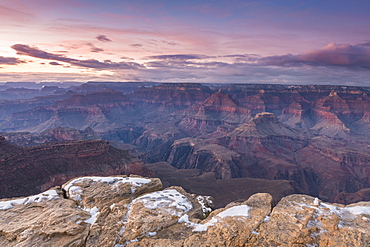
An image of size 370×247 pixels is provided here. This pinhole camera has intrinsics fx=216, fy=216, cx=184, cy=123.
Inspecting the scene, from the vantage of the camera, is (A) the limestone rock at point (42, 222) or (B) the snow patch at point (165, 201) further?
(B) the snow patch at point (165, 201)

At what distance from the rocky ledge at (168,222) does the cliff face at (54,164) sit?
5316cm

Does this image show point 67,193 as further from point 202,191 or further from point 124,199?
point 202,191

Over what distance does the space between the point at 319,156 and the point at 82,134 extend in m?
173

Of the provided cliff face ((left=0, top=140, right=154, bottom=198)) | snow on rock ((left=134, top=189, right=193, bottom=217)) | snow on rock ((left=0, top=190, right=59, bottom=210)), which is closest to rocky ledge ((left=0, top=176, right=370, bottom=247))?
snow on rock ((left=0, top=190, right=59, bottom=210))

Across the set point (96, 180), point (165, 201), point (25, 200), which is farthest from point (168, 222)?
point (25, 200)

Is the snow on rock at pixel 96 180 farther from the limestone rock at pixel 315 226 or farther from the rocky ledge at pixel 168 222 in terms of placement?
the limestone rock at pixel 315 226

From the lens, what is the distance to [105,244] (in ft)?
53.1

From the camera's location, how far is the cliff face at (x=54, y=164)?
218ft

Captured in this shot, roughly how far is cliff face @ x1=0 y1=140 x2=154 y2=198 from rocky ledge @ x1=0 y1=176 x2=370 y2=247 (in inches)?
2093

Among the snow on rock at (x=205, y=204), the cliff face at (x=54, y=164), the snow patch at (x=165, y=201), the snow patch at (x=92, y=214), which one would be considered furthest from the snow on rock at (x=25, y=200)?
the cliff face at (x=54, y=164)

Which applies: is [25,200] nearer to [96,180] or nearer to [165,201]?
[96,180]

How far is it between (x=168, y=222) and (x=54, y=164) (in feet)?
243

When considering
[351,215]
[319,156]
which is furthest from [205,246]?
[319,156]

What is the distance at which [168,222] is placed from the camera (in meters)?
19.1
